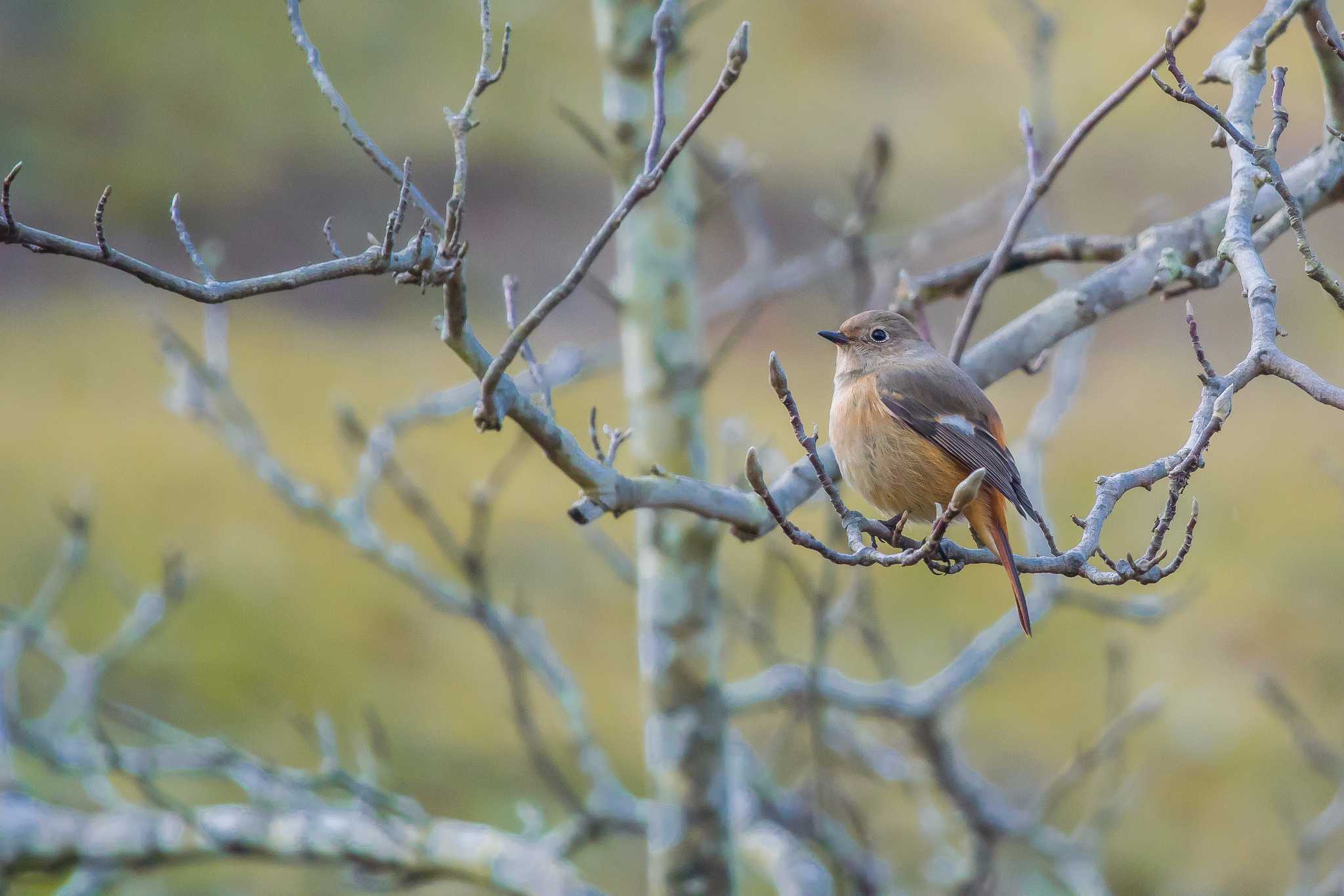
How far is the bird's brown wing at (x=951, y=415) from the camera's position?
128 inches

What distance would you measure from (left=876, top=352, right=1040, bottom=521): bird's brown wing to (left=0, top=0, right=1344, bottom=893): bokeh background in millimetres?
2308

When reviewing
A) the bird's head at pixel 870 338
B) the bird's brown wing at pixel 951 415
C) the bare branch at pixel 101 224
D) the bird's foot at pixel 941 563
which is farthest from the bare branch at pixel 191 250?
the bird's head at pixel 870 338

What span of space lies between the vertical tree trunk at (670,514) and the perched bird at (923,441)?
712 mm

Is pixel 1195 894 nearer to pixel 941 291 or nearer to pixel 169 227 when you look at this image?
pixel 941 291

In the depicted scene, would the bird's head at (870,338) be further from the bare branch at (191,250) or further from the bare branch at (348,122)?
the bare branch at (191,250)

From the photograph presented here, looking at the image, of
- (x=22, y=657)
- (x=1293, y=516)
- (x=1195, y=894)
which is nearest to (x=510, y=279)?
(x=1195, y=894)

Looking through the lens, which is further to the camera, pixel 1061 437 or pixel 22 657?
pixel 1061 437

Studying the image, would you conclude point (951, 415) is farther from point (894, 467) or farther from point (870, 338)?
point (870, 338)

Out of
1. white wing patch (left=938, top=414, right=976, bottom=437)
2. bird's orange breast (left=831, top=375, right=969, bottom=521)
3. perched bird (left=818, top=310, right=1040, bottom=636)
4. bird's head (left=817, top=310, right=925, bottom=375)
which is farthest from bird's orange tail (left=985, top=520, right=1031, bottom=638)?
bird's head (left=817, top=310, right=925, bottom=375)

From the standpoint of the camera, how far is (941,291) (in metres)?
3.64

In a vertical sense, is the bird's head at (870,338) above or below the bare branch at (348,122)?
above

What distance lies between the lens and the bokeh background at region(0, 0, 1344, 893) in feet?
29.5

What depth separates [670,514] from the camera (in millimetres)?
3938

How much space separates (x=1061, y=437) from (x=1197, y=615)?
6.60 ft
